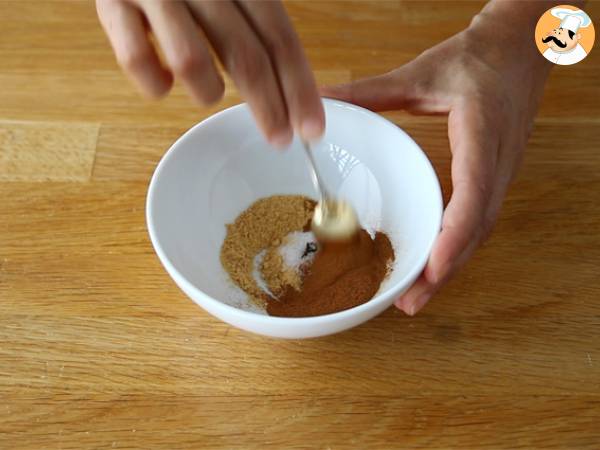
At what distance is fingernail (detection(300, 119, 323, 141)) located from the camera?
67 cm

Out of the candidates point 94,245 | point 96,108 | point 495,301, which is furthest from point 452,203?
point 96,108

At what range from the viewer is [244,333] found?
803mm

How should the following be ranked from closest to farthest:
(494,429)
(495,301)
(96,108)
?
(494,429)
(495,301)
(96,108)

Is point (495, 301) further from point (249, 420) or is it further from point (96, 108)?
point (96, 108)

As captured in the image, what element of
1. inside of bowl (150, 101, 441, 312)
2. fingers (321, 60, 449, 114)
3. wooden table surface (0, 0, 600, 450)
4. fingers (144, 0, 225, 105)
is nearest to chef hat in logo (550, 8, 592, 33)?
wooden table surface (0, 0, 600, 450)

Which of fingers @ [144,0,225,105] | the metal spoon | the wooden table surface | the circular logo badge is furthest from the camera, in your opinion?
the circular logo badge

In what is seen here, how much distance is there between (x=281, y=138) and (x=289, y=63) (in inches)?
3.3

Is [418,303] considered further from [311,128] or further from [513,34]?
[513,34]

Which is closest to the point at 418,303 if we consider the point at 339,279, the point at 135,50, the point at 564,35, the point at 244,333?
the point at 339,279

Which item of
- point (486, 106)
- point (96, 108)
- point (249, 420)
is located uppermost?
point (486, 106)

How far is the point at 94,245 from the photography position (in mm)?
890

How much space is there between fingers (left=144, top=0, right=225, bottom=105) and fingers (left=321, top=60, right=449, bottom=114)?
1.08 ft

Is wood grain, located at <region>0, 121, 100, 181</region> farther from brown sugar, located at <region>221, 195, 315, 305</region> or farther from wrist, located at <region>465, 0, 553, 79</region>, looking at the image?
wrist, located at <region>465, 0, 553, 79</region>

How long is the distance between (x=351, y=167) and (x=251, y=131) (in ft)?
0.53
